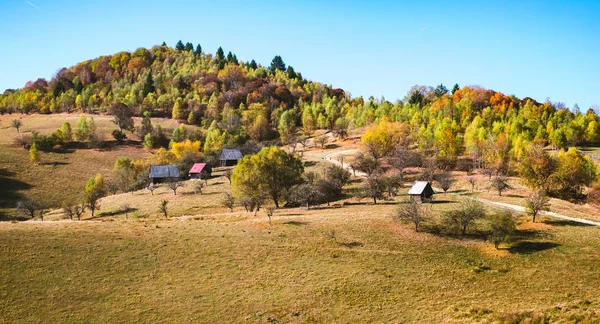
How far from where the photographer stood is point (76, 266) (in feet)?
133

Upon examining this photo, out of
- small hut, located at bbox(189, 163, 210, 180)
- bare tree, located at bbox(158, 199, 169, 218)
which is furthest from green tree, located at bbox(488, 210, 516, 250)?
small hut, located at bbox(189, 163, 210, 180)

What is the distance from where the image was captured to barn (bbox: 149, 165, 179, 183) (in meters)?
103

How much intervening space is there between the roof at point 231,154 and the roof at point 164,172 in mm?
18009

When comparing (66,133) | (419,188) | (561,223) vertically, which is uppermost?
(66,133)

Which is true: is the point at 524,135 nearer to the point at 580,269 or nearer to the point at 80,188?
the point at 580,269

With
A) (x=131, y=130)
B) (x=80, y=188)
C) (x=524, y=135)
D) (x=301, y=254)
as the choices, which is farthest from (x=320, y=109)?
(x=301, y=254)

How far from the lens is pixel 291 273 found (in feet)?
135

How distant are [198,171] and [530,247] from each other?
252ft

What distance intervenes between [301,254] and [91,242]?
23027 mm

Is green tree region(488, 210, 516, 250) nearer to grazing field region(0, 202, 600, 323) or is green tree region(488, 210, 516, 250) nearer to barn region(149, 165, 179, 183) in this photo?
grazing field region(0, 202, 600, 323)

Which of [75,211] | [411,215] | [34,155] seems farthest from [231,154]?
[411,215]

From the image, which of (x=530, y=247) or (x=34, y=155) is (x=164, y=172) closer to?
(x=34, y=155)

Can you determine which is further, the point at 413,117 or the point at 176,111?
the point at 176,111

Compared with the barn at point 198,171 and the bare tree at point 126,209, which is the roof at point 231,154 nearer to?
the barn at point 198,171
